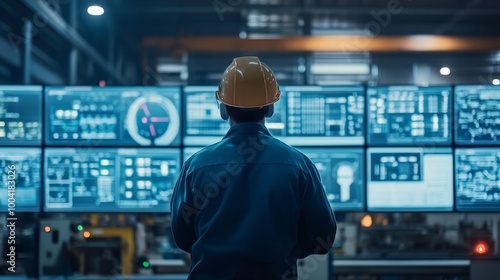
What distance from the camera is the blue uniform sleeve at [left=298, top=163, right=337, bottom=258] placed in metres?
2.18

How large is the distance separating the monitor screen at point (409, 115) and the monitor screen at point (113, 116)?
1674 mm

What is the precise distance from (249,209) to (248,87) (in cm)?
44

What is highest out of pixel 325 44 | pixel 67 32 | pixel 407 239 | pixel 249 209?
pixel 325 44

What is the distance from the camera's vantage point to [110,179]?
6242 mm

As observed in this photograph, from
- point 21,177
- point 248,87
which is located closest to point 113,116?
point 21,177

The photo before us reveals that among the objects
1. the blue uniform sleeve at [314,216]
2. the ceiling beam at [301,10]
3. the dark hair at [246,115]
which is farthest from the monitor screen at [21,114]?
the ceiling beam at [301,10]

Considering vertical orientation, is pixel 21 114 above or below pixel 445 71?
below

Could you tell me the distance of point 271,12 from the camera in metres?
12.6

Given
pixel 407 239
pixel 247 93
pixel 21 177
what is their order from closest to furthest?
pixel 247 93
pixel 21 177
pixel 407 239

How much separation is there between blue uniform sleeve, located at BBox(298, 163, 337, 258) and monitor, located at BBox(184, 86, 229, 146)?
405 centimetres

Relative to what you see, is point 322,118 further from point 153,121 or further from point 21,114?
point 21,114

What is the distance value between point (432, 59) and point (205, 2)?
A: 5.21 meters

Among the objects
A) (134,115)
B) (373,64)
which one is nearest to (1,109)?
(134,115)

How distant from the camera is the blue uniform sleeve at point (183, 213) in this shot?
86.9 inches
